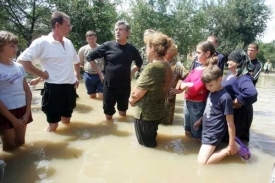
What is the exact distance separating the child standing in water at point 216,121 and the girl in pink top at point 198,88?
303 millimetres

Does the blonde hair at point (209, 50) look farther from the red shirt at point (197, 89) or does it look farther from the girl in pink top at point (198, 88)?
the red shirt at point (197, 89)

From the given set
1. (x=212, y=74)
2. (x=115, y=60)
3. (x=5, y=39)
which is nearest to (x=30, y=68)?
(x=5, y=39)

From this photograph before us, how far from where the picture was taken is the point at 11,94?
3236 mm

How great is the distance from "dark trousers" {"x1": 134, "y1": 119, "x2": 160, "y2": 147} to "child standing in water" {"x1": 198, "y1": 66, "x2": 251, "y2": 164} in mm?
751

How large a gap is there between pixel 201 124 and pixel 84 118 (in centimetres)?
260

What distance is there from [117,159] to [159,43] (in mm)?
1709

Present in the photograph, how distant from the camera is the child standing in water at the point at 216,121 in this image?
3.34 metres

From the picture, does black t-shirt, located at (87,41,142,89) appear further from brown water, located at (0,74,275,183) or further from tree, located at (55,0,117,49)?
tree, located at (55,0,117,49)

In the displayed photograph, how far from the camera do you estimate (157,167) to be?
328 centimetres

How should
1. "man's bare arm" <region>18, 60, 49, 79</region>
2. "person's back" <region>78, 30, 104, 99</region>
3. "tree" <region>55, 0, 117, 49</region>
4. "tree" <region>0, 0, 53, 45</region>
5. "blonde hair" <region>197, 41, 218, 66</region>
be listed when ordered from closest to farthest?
"blonde hair" <region>197, 41, 218, 66</region>, "man's bare arm" <region>18, 60, 49, 79</region>, "person's back" <region>78, 30, 104, 99</region>, "tree" <region>55, 0, 117, 49</region>, "tree" <region>0, 0, 53, 45</region>

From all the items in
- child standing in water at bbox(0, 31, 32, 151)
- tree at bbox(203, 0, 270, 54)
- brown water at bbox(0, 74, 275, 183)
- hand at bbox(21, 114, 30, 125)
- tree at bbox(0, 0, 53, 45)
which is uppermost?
tree at bbox(203, 0, 270, 54)

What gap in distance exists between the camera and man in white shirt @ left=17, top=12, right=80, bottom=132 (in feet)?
12.9

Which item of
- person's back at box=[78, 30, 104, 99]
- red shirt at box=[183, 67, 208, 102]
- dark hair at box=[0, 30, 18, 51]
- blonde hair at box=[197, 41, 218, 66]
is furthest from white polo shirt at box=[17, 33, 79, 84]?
person's back at box=[78, 30, 104, 99]

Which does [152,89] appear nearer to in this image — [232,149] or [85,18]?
[232,149]
